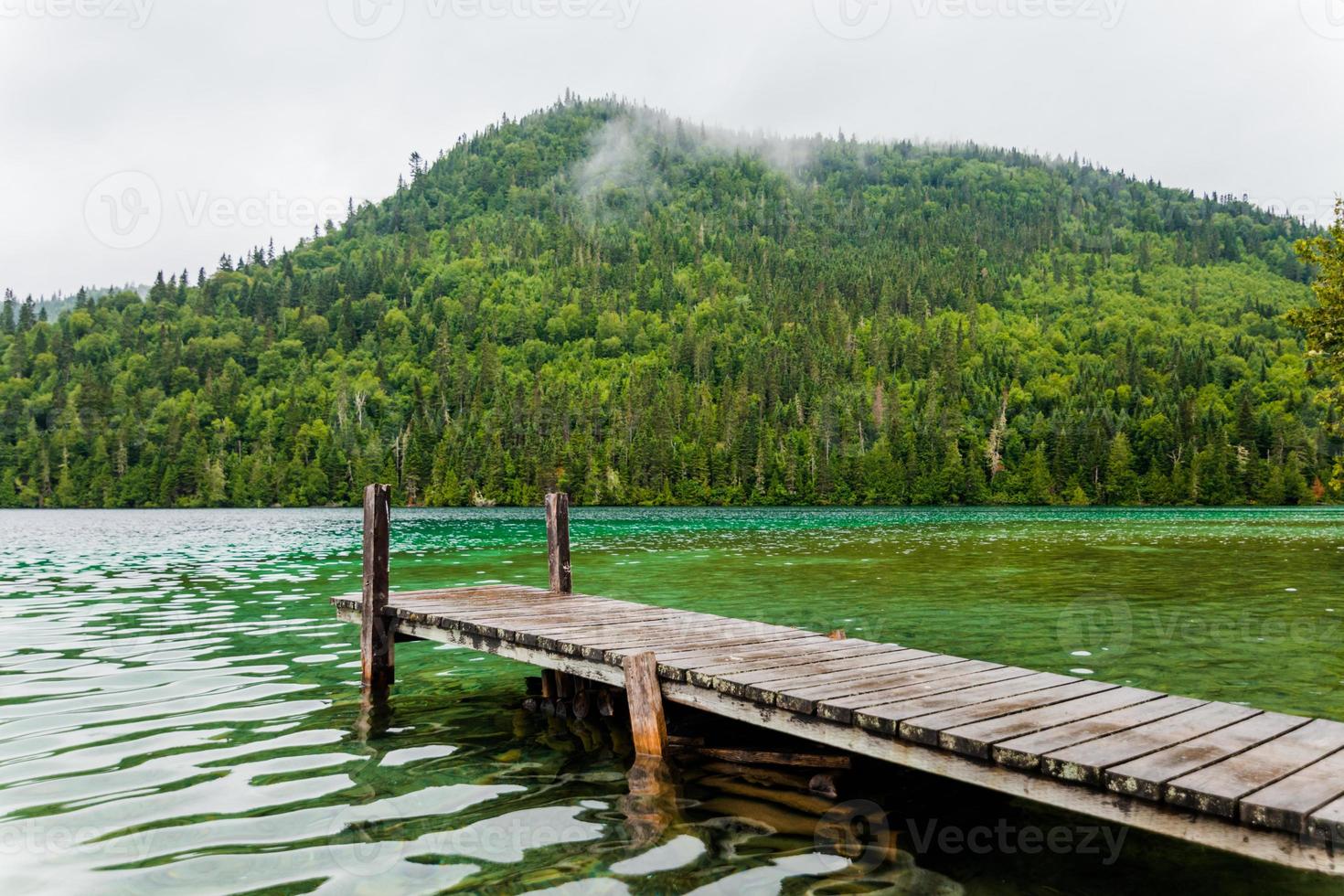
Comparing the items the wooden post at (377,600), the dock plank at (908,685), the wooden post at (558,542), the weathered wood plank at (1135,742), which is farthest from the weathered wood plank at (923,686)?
the wooden post at (558,542)

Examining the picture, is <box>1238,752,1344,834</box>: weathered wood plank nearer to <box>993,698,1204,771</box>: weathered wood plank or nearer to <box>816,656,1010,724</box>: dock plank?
<box>993,698,1204,771</box>: weathered wood plank

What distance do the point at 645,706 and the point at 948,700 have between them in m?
2.95

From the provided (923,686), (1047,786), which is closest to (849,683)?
(923,686)

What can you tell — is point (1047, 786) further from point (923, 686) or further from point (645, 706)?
point (645, 706)

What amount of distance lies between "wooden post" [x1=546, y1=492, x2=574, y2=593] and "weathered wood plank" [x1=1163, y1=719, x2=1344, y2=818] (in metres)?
10.9

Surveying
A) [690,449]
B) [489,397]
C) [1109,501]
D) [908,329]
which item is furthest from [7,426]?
[1109,501]

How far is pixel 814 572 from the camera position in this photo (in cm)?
3253

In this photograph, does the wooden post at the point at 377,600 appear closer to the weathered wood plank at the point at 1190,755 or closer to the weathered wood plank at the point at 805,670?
the weathered wood plank at the point at 805,670

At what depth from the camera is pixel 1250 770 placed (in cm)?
555

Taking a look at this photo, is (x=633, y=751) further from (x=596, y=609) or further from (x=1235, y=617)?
(x=1235, y=617)

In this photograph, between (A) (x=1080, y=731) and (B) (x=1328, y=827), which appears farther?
(A) (x=1080, y=731)

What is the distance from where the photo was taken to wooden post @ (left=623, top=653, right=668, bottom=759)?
8.69 meters

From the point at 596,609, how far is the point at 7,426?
669 feet

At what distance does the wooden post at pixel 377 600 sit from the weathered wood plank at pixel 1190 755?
10.1 meters
